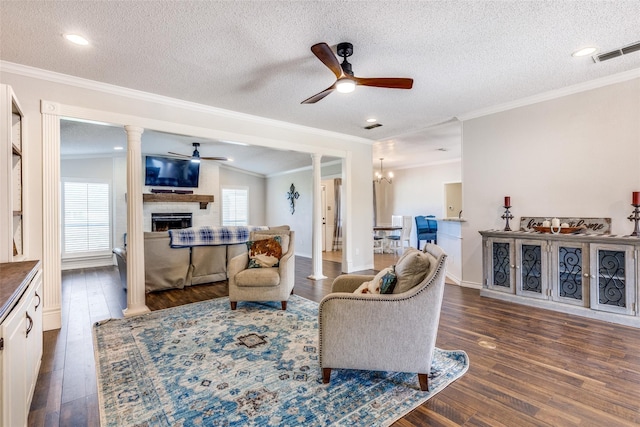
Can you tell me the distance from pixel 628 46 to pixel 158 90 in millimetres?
4621

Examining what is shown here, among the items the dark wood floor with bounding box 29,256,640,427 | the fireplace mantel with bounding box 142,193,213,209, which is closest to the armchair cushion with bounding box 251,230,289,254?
the dark wood floor with bounding box 29,256,640,427

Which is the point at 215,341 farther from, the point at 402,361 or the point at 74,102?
the point at 74,102

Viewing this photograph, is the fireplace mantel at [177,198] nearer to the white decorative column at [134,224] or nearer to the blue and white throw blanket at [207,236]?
the blue and white throw blanket at [207,236]

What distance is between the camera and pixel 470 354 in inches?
98.9


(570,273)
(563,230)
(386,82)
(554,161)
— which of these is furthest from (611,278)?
(386,82)

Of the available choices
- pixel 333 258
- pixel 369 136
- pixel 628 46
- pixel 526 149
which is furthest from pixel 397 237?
pixel 628 46

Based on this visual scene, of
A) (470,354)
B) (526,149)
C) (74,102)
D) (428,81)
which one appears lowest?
(470,354)

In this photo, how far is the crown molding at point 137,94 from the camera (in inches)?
117

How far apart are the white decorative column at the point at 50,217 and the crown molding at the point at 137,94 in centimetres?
28

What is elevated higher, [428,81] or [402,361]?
[428,81]

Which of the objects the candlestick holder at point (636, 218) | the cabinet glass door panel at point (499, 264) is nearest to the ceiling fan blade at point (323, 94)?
the cabinet glass door panel at point (499, 264)

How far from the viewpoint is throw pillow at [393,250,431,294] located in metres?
2.03

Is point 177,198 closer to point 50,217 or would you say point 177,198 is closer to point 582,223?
Result: point 50,217

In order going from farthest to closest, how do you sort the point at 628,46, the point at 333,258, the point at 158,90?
the point at 333,258, the point at 158,90, the point at 628,46
